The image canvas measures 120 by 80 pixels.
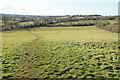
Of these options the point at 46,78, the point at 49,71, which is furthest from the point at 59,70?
the point at 46,78

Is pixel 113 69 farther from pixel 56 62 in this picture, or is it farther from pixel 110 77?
pixel 56 62

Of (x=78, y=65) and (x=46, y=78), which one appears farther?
(x=78, y=65)

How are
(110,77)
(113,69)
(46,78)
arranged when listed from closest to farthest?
(110,77), (46,78), (113,69)

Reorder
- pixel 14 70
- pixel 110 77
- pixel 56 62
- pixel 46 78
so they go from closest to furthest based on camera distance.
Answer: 1. pixel 110 77
2. pixel 46 78
3. pixel 14 70
4. pixel 56 62

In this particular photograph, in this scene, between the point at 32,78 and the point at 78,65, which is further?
the point at 78,65

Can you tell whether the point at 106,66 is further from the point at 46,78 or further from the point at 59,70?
the point at 46,78

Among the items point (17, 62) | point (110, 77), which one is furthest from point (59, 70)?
point (17, 62)

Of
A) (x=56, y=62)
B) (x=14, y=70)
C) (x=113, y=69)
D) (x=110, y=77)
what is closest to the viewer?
(x=110, y=77)

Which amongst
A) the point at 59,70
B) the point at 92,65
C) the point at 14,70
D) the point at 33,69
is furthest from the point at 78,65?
the point at 14,70

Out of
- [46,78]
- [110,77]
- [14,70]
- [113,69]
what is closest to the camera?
[110,77]

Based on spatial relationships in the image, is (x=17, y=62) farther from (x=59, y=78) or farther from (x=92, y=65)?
(x=92, y=65)
